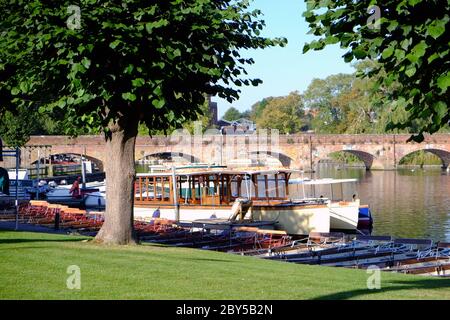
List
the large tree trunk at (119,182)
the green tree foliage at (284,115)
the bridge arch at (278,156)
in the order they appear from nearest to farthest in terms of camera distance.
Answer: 1. the large tree trunk at (119,182)
2. the bridge arch at (278,156)
3. the green tree foliage at (284,115)

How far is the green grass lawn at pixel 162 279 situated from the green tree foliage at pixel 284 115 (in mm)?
110933

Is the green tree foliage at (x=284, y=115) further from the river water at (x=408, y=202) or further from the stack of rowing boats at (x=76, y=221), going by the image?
the stack of rowing boats at (x=76, y=221)

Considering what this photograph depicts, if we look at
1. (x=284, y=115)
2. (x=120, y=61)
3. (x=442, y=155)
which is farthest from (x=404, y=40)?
(x=284, y=115)

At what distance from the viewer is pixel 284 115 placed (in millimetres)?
131875

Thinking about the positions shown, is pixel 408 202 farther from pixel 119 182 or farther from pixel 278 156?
pixel 278 156

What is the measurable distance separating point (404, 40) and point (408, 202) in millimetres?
43316

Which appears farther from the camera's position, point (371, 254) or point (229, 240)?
point (229, 240)

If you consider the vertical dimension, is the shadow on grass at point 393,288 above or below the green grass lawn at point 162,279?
below

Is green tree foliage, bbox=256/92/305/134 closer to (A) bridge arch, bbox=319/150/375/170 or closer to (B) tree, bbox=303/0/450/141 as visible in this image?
(A) bridge arch, bbox=319/150/375/170

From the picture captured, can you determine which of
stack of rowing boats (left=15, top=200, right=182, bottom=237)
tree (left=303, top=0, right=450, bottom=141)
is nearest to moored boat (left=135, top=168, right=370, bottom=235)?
stack of rowing boats (left=15, top=200, right=182, bottom=237)

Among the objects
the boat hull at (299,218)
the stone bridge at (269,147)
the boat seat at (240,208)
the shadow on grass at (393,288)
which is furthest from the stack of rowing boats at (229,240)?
the stone bridge at (269,147)

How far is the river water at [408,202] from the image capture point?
37.4 metres
